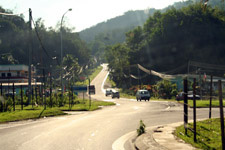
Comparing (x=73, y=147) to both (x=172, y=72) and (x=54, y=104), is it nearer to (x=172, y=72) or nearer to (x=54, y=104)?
(x=54, y=104)

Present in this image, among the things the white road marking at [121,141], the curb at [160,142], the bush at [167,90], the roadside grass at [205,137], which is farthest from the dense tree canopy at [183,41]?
the curb at [160,142]

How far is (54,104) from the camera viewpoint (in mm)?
40406

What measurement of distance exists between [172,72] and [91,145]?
9471 cm

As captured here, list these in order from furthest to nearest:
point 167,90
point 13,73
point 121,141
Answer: point 13,73 < point 167,90 < point 121,141

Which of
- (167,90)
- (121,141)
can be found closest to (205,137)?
(121,141)

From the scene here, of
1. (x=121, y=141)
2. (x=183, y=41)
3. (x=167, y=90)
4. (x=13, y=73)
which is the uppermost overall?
(x=183, y=41)

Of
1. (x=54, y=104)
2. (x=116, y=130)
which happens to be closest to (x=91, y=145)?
(x=116, y=130)

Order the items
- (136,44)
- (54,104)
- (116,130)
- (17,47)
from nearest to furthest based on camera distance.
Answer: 1. (116,130)
2. (54,104)
3. (136,44)
4. (17,47)

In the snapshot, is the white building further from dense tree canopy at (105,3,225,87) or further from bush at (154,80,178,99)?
bush at (154,80,178,99)

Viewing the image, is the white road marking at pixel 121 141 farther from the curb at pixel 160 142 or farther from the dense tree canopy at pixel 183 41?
the dense tree canopy at pixel 183 41

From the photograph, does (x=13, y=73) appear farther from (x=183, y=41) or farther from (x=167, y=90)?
(x=183, y=41)

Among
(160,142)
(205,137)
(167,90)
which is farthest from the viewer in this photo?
(167,90)

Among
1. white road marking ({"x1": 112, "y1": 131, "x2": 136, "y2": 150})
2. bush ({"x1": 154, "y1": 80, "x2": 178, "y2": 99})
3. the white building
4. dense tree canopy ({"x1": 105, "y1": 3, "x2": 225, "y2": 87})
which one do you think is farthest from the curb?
dense tree canopy ({"x1": 105, "y1": 3, "x2": 225, "y2": 87})

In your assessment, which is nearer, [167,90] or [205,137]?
[205,137]
